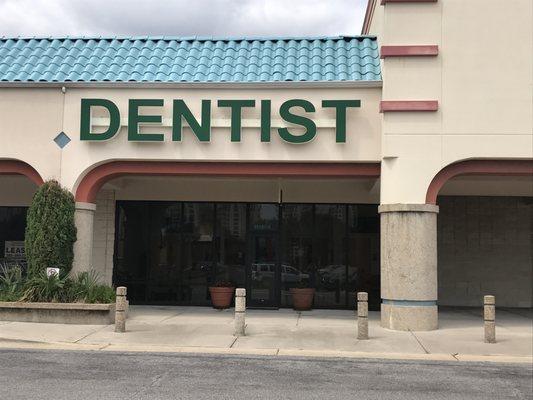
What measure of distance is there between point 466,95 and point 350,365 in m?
7.46

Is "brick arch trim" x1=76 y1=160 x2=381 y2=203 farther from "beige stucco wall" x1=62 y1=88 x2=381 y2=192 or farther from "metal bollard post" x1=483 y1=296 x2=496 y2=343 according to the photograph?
"metal bollard post" x1=483 y1=296 x2=496 y2=343

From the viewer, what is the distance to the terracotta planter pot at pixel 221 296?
17.6 metres

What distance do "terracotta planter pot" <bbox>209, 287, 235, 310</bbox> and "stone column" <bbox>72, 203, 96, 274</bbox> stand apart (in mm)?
4089

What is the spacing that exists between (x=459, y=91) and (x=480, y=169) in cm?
197

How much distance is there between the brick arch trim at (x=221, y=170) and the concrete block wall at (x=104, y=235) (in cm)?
309

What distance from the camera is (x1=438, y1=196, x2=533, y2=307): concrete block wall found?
18.9 metres

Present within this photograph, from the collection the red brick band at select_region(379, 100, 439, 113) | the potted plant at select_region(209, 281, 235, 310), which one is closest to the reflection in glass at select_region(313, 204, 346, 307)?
the potted plant at select_region(209, 281, 235, 310)

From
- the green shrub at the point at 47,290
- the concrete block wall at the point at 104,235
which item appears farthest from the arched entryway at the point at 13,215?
the green shrub at the point at 47,290

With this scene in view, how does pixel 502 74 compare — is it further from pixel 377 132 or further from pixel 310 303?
pixel 310 303

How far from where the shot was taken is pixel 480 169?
46.0ft

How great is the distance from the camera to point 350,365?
965 cm

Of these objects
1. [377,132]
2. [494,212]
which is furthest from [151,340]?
[494,212]

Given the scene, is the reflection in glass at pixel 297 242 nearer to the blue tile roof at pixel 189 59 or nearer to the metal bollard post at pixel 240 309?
the blue tile roof at pixel 189 59

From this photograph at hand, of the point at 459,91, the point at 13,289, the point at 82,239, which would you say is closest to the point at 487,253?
the point at 459,91
